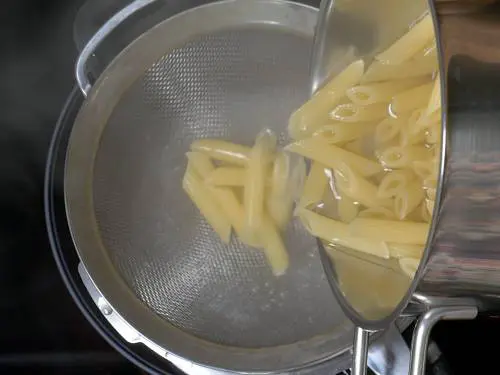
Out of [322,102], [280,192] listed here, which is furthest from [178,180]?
[322,102]

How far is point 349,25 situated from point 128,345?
1.91 ft

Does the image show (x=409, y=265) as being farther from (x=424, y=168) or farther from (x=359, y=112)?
(x=359, y=112)

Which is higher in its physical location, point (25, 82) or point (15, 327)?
point (25, 82)

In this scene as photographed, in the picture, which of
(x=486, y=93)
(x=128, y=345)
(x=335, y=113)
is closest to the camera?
(x=486, y=93)

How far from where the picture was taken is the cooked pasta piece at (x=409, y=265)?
2.75ft

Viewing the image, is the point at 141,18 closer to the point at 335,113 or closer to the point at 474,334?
the point at 335,113

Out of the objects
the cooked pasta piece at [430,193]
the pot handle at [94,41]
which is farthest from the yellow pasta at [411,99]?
the pot handle at [94,41]

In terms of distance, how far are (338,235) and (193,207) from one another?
29 centimetres

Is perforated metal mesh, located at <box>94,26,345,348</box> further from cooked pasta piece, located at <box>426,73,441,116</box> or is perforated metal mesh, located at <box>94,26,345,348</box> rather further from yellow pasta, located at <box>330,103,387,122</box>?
cooked pasta piece, located at <box>426,73,441,116</box>

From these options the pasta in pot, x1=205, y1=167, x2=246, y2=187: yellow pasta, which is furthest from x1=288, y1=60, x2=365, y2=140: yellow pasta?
x1=205, y1=167, x2=246, y2=187: yellow pasta

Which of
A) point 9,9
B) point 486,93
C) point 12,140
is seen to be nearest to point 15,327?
point 12,140

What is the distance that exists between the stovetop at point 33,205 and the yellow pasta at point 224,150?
0.27m

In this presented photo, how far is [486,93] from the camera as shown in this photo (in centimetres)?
67

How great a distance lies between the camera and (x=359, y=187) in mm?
956
